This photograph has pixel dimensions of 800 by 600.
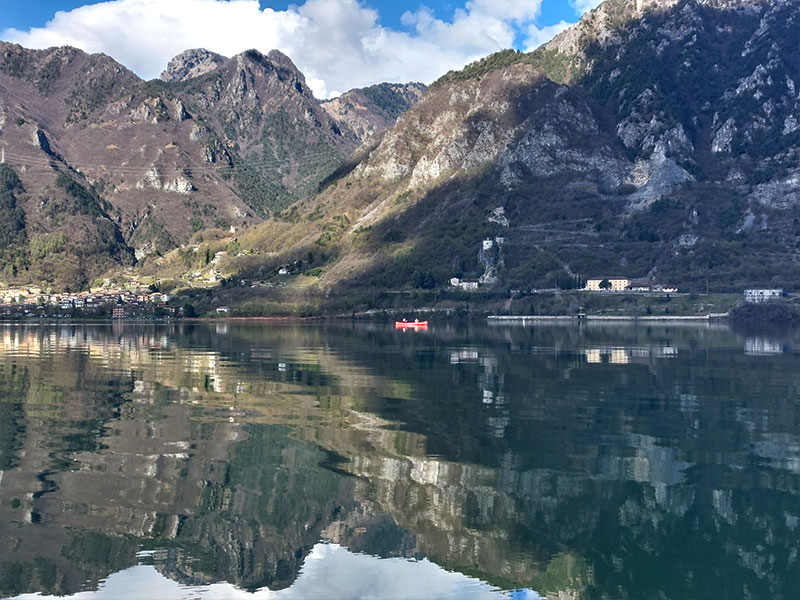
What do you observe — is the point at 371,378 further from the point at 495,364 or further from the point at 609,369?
the point at 609,369

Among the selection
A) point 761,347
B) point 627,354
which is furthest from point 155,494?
point 761,347

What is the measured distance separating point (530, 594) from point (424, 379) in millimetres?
54031

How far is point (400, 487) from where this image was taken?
44.4m

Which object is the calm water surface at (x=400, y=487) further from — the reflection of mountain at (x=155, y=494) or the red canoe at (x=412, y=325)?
the red canoe at (x=412, y=325)

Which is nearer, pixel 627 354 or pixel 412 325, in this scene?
pixel 627 354

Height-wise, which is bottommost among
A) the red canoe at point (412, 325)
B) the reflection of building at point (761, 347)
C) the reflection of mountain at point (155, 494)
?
the reflection of mountain at point (155, 494)

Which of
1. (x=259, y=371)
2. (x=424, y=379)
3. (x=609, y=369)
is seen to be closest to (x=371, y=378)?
(x=424, y=379)

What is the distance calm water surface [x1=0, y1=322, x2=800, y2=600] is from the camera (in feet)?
112

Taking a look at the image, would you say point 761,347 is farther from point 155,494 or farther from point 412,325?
point 155,494

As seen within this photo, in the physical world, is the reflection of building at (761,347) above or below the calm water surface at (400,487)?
above

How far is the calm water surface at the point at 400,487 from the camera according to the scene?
112 feet

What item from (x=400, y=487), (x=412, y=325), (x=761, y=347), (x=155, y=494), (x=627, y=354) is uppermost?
(x=412, y=325)

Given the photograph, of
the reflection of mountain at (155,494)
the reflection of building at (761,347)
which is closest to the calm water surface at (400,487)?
the reflection of mountain at (155,494)

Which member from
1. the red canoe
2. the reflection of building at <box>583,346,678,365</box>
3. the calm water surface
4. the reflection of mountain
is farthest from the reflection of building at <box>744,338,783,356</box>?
the reflection of mountain
